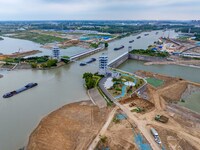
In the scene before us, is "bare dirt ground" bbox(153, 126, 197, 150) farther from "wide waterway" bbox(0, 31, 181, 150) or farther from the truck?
"wide waterway" bbox(0, 31, 181, 150)

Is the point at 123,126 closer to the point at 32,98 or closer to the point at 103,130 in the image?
the point at 103,130

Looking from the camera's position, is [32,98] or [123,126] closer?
[123,126]

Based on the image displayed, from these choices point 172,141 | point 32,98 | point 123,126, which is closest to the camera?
point 172,141

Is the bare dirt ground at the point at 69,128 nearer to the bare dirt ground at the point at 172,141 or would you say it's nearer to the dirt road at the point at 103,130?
the dirt road at the point at 103,130

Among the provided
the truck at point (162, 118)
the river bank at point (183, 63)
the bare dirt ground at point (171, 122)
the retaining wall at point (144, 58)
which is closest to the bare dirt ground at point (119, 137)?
the bare dirt ground at point (171, 122)

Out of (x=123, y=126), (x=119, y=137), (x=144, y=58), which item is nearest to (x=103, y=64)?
(x=123, y=126)

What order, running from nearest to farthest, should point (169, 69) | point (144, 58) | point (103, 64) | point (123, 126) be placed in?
point (123, 126)
point (103, 64)
point (169, 69)
point (144, 58)

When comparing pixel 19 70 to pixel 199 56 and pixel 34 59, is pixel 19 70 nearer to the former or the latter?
pixel 34 59
